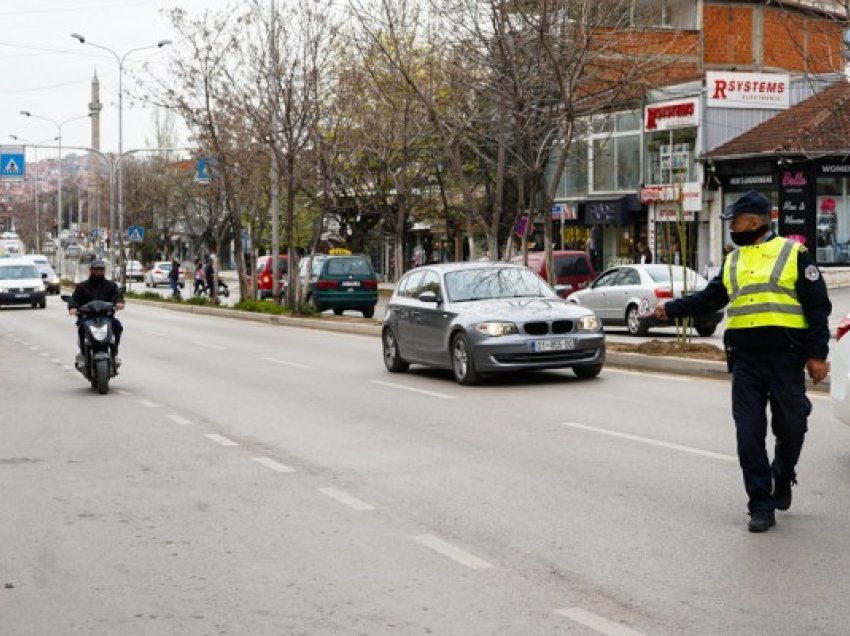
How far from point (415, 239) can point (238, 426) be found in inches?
2443

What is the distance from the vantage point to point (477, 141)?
41.6 m

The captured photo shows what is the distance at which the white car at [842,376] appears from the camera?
9477 mm

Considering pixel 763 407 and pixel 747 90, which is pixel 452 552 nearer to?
pixel 763 407

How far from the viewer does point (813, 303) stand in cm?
748

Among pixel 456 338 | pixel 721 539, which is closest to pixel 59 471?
pixel 721 539

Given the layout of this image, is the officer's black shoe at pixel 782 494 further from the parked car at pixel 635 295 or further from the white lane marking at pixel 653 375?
the parked car at pixel 635 295

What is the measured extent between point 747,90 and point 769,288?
41.9m

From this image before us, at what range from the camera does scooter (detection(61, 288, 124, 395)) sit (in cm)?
1664

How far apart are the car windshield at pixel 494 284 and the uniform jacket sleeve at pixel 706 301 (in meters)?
9.35

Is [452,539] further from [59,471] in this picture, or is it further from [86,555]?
[59,471]

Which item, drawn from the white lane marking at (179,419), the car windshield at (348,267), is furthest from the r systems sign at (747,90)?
the white lane marking at (179,419)

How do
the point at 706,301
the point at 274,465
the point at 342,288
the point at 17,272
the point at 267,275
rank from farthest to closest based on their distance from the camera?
the point at 17,272, the point at 267,275, the point at 342,288, the point at 274,465, the point at 706,301

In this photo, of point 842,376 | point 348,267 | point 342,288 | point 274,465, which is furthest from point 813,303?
point 348,267

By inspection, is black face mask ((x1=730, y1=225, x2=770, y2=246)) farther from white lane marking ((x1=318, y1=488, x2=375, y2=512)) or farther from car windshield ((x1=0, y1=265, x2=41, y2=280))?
car windshield ((x1=0, y1=265, x2=41, y2=280))
